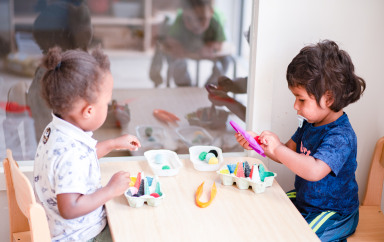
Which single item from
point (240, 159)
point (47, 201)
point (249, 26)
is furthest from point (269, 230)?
point (249, 26)

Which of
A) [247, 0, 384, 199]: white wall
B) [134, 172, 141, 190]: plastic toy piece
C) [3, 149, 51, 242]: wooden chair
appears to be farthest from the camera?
[247, 0, 384, 199]: white wall

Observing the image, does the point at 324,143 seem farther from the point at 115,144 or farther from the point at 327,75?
the point at 115,144

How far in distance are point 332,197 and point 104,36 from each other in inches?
43.1

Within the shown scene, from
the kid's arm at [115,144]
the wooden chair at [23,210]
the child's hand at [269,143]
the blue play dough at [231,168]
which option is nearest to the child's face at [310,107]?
the child's hand at [269,143]

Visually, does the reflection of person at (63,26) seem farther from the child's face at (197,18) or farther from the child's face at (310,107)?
the child's face at (310,107)

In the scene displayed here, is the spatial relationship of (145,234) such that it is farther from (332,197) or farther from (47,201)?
(332,197)

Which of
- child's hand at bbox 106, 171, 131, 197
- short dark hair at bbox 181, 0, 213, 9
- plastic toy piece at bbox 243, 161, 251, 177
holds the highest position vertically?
short dark hair at bbox 181, 0, 213, 9

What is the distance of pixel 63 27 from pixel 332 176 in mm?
1046

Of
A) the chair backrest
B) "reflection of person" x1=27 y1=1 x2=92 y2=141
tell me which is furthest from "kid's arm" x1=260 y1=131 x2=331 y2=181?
"reflection of person" x1=27 y1=1 x2=92 y2=141

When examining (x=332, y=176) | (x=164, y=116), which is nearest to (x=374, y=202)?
(x=332, y=176)

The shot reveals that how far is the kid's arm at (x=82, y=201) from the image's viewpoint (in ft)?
3.15

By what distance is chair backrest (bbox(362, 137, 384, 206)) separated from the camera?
1.44 metres

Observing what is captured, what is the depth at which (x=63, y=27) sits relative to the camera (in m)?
1.70

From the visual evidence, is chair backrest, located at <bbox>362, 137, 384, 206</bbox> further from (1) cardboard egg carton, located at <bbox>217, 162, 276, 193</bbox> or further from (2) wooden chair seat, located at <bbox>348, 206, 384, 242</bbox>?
(1) cardboard egg carton, located at <bbox>217, 162, 276, 193</bbox>
